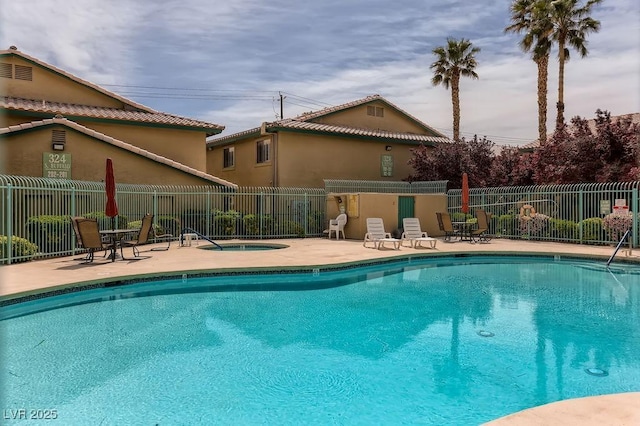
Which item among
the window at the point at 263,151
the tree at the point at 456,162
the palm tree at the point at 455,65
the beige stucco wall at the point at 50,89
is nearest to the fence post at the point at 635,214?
the tree at the point at 456,162

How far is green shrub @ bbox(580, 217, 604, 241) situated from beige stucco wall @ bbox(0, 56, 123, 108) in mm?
21444

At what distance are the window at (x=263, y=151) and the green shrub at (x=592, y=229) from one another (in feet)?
47.2

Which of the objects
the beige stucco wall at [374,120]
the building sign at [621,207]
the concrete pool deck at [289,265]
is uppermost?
the beige stucco wall at [374,120]

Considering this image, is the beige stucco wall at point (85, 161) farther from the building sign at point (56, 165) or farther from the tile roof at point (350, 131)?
the tile roof at point (350, 131)

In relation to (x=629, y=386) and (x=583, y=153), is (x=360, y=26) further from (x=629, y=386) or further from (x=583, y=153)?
(x=629, y=386)

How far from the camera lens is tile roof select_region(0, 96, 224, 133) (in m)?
18.6

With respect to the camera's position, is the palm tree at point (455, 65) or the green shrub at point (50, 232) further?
the palm tree at point (455, 65)

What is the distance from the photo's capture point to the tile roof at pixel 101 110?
62.6ft

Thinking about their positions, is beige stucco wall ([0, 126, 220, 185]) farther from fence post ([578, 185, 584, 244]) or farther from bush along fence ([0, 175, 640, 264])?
fence post ([578, 185, 584, 244])

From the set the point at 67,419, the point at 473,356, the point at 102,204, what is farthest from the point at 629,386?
the point at 102,204

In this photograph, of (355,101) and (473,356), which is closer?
(473,356)

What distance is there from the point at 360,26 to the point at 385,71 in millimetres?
6757

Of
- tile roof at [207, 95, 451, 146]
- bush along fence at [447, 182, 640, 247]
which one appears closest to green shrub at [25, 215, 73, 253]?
tile roof at [207, 95, 451, 146]

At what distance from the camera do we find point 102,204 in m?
15.1
